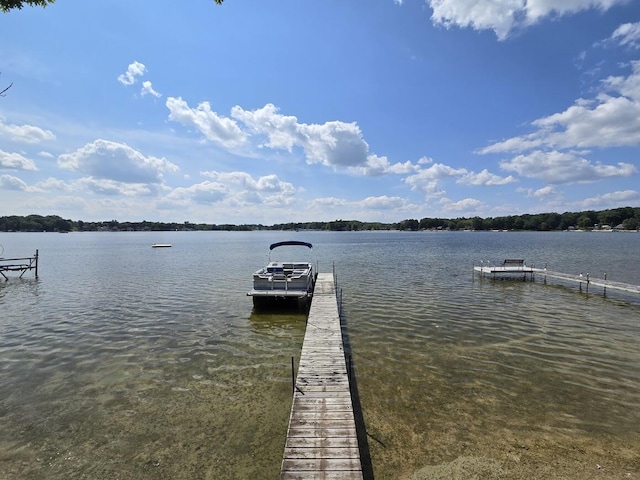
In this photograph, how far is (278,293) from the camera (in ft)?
62.1

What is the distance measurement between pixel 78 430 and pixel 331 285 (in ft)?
53.2

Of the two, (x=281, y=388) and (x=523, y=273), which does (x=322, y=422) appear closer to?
(x=281, y=388)

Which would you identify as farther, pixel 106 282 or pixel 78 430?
pixel 106 282

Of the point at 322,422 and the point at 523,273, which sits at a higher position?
the point at 322,422

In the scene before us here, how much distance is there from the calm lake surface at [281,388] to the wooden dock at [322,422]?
90 cm

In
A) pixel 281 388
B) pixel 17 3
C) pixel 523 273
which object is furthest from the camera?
pixel 523 273

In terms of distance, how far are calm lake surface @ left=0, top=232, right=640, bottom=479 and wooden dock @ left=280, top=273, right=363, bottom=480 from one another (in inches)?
35.3

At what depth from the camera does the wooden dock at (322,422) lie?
5.50 meters

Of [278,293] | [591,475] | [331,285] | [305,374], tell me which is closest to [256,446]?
[305,374]

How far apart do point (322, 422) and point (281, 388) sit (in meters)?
3.31

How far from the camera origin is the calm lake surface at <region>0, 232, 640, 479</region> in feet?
22.7

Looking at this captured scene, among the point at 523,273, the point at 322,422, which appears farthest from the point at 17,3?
the point at 523,273

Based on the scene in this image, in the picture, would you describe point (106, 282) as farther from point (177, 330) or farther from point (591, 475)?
point (591, 475)

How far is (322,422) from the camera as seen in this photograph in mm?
6828
